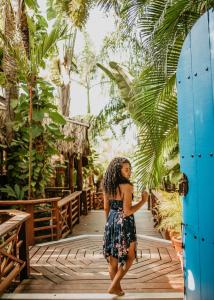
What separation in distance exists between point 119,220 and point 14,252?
5.01ft

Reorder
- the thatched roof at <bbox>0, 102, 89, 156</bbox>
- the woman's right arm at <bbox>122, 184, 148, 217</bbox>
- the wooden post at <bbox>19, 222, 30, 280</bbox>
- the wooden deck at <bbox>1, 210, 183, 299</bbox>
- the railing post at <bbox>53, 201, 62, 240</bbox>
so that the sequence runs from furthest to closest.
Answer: the thatched roof at <bbox>0, 102, 89, 156</bbox> < the railing post at <bbox>53, 201, 62, 240</bbox> < the wooden post at <bbox>19, 222, 30, 280</bbox> < the wooden deck at <bbox>1, 210, 183, 299</bbox> < the woman's right arm at <bbox>122, 184, 148, 217</bbox>

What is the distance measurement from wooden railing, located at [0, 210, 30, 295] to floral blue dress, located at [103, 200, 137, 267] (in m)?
1.05

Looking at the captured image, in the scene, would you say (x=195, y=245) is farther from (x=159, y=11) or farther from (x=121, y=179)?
(x=159, y=11)

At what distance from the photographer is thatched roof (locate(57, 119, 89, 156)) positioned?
10288mm

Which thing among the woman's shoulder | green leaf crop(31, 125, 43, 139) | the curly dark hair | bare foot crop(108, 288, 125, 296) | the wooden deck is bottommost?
the wooden deck

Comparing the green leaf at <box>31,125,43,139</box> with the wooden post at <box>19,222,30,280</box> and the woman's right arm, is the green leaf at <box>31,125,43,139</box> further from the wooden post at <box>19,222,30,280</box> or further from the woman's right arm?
the woman's right arm

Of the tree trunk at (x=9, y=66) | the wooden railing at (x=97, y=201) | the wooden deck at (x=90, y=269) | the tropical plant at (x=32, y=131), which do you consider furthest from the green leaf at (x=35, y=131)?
the wooden railing at (x=97, y=201)

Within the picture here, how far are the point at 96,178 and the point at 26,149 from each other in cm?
1145

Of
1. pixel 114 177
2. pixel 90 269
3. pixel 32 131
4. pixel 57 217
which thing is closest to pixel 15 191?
pixel 57 217

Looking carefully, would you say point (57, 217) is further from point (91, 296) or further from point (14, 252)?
point (91, 296)

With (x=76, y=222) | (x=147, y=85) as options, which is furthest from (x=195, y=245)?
(x=76, y=222)

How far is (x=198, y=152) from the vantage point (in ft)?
8.19

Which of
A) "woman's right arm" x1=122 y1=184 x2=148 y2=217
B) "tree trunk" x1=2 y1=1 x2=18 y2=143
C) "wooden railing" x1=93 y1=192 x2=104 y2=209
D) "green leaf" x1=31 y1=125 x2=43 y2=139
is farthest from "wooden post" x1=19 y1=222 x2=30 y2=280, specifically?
"wooden railing" x1=93 y1=192 x2=104 y2=209

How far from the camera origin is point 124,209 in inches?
137
